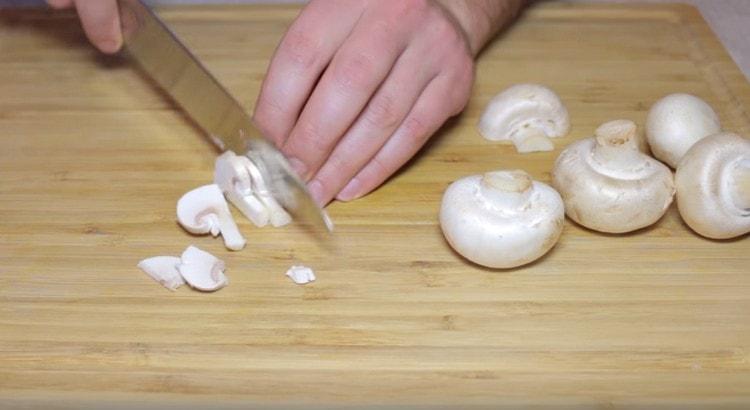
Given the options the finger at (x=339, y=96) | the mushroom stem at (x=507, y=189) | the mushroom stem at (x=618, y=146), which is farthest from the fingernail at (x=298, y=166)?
the mushroom stem at (x=618, y=146)

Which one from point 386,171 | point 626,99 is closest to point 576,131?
point 626,99

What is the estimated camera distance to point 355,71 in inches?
46.4

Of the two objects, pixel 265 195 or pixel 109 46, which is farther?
pixel 109 46

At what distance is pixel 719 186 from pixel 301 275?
19.3 inches

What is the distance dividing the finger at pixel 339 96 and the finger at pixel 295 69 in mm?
14

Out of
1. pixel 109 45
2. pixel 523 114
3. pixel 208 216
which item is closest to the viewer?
pixel 208 216

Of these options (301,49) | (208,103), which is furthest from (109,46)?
(301,49)

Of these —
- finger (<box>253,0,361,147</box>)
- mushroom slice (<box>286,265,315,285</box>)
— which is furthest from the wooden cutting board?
finger (<box>253,0,361,147</box>)

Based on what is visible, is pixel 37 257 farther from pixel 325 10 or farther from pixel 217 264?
pixel 325 10

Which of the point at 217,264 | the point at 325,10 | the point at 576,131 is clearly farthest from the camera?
the point at 576,131

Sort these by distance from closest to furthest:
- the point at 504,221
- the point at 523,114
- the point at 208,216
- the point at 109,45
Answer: the point at 504,221 < the point at 208,216 < the point at 523,114 < the point at 109,45

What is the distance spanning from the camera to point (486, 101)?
4.72ft

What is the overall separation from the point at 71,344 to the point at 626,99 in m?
0.87

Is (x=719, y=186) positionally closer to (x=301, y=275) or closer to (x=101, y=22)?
(x=301, y=275)
